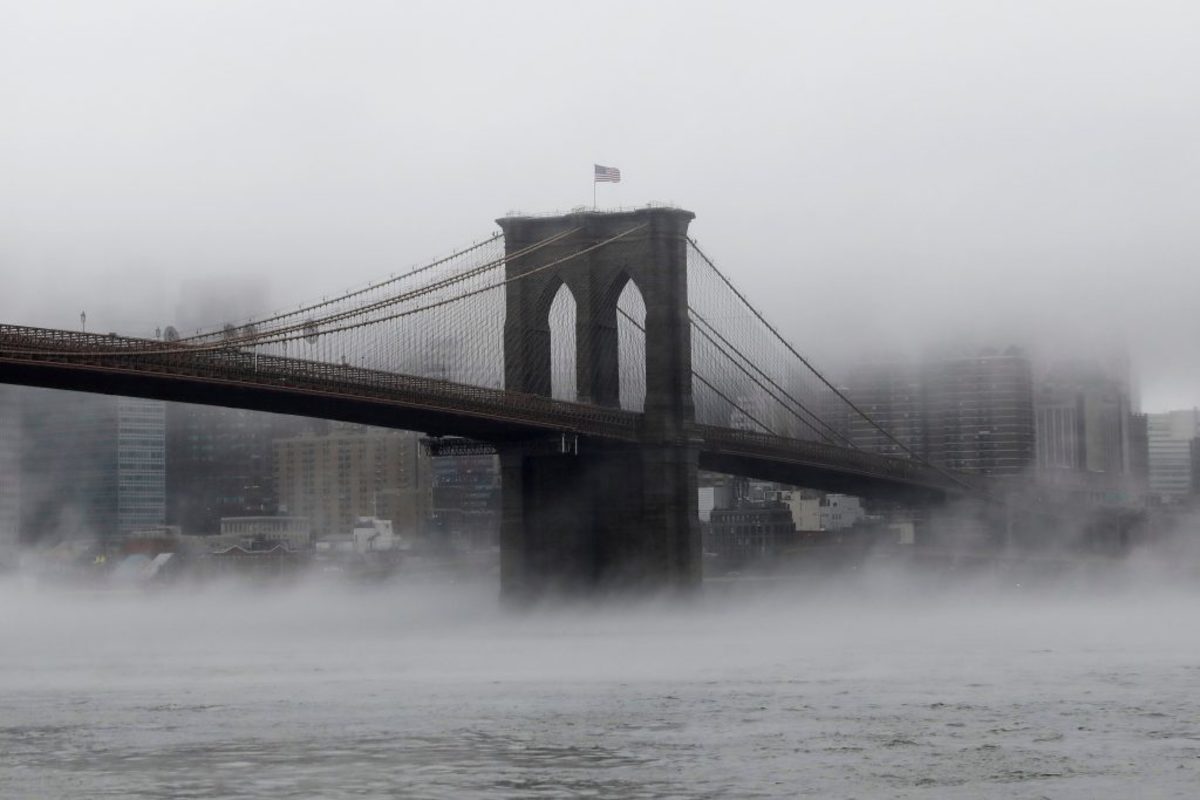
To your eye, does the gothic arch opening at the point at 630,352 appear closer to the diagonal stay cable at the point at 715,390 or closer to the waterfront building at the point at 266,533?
the diagonal stay cable at the point at 715,390

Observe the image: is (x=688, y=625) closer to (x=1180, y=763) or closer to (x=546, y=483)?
(x=546, y=483)

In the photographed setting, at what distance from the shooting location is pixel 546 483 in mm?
72250

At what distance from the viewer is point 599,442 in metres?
70.5

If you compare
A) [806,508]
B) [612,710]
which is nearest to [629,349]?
[612,710]

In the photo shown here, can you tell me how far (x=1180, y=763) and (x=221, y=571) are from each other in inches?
3526

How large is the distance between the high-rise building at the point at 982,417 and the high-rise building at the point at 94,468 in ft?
179

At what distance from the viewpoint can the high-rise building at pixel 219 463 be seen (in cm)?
11950

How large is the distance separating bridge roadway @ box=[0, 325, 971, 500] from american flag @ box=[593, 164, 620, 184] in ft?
21.6

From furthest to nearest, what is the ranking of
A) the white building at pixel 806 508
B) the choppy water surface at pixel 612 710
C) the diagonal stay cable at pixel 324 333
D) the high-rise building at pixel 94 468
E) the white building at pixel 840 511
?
the white building at pixel 806 508 → the white building at pixel 840 511 → the high-rise building at pixel 94 468 → the diagonal stay cable at pixel 324 333 → the choppy water surface at pixel 612 710

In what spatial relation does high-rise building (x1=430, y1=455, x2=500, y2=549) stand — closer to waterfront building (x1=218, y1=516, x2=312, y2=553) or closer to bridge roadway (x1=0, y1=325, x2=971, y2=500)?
waterfront building (x1=218, y1=516, x2=312, y2=553)

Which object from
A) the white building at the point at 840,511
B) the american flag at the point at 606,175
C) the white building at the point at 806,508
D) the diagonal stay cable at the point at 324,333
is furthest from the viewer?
the white building at the point at 806,508

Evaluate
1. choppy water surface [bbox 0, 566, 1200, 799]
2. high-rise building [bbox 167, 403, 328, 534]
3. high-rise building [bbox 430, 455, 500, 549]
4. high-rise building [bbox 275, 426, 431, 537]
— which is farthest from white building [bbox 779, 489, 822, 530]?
choppy water surface [bbox 0, 566, 1200, 799]

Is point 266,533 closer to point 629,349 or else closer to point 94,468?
point 94,468

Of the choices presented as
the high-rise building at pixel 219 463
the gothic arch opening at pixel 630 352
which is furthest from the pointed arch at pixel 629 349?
the high-rise building at pixel 219 463
